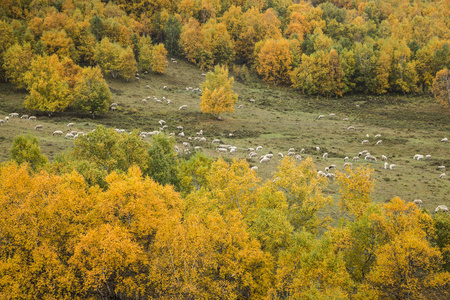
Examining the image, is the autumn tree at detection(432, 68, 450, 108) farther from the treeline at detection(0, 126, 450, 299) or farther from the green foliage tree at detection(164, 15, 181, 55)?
the green foliage tree at detection(164, 15, 181, 55)

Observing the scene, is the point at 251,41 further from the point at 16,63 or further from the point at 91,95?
the point at 16,63

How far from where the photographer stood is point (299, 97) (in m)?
107

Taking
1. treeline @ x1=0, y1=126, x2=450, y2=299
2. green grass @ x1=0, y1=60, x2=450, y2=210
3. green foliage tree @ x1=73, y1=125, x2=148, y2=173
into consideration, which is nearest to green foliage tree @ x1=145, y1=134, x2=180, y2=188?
green foliage tree @ x1=73, y1=125, x2=148, y2=173

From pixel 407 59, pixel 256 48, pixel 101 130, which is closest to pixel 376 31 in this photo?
pixel 407 59

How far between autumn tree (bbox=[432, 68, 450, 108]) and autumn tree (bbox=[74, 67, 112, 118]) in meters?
88.6

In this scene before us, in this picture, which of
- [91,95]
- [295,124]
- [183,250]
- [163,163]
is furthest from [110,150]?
[295,124]

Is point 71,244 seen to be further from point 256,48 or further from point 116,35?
point 256,48

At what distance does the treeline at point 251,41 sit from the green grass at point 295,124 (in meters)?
6.18

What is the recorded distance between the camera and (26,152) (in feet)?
119

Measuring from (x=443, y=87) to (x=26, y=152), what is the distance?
329 feet

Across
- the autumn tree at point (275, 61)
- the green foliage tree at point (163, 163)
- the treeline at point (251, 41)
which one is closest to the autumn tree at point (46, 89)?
the treeline at point (251, 41)

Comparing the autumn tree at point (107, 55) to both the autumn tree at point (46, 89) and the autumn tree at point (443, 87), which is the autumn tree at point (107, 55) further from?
the autumn tree at point (443, 87)

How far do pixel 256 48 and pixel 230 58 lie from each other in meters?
11.4

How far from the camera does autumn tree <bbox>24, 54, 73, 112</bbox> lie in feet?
229
